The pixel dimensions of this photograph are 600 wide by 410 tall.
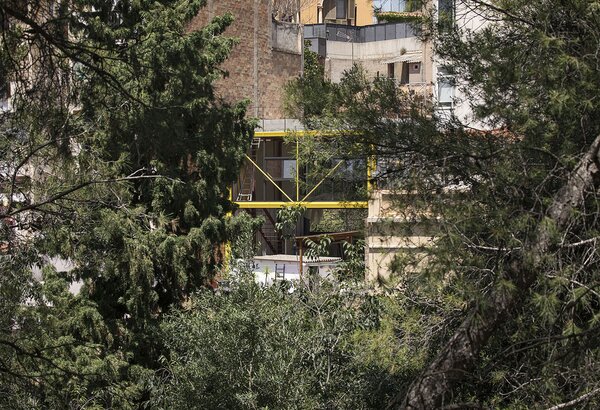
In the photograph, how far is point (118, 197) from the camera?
9672 millimetres

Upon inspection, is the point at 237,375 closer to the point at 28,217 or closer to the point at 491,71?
the point at 28,217

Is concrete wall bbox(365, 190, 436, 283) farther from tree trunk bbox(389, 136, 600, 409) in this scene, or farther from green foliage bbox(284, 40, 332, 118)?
green foliage bbox(284, 40, 332, 118)

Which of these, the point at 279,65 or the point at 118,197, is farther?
the point at 279,65

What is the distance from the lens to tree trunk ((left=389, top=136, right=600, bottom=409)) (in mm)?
6254

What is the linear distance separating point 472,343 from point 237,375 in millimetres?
3557

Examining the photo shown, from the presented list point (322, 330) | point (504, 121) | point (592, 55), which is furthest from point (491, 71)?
point (322, 330)

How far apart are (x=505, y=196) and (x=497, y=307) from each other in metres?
0.81

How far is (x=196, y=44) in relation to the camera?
48.3 ft

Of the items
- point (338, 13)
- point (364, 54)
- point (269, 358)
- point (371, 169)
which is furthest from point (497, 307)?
point (338, 13)

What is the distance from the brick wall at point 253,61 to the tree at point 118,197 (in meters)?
12.5

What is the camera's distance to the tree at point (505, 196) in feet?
20.8

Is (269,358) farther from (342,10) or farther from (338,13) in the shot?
(342,10)

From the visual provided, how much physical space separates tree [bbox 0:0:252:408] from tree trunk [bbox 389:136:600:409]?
318 centimetres

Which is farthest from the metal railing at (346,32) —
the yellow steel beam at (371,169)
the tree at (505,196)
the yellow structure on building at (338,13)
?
the yellow steel beam at (371,169)
